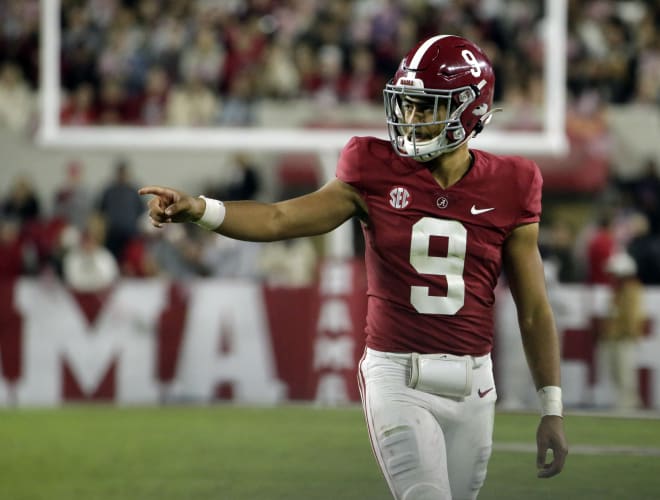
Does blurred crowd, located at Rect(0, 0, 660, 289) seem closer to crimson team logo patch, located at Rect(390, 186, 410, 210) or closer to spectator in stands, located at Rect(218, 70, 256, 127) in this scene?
→ spectator in stands, located at Rect(218, 70, 256, 127)

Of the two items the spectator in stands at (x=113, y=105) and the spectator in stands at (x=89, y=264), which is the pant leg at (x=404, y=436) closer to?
the spectator in stands at (x=113, y=105)

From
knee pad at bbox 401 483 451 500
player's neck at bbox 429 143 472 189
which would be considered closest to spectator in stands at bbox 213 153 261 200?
player's neck at bbox 429 143 472 189

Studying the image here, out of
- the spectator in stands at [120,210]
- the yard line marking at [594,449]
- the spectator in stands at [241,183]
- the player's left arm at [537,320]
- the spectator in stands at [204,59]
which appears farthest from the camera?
the spectator in stands at [241,183]

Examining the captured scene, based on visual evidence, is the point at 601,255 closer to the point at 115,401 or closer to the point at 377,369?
the point at 115,401

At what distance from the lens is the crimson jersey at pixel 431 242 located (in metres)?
3.46

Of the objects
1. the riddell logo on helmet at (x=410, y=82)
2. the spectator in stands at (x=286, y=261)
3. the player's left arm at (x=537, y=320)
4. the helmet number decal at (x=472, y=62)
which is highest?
the helmet number decal at (x=472, y=62)

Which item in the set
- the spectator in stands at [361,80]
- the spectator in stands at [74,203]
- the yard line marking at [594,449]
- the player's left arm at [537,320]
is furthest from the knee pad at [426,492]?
the spectator in stands at [74,203]

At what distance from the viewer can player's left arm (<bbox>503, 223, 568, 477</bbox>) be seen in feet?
11.6

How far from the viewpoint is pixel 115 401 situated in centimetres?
1052

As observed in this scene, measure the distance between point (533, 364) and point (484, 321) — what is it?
8.8 inches

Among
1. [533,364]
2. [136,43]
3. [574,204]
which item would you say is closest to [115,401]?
[136,43]

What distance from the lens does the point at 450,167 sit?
357cm

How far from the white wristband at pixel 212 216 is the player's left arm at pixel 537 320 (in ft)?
2.66

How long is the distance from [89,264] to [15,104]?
2084 mm
